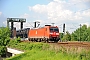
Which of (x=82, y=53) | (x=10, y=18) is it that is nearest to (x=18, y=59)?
(x=82, y=53)

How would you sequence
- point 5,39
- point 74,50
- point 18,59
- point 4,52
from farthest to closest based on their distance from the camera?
point 5,39 → point 4,52 → point 18,59 → point 74,50

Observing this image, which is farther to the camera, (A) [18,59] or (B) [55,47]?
(A) [18,59]

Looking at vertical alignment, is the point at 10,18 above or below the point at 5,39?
above

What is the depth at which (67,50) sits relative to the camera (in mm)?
20922

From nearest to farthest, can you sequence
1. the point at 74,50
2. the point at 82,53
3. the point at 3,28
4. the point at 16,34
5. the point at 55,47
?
the point at 82,53, the point at 74,50, the point at 55,47, the point at 3,28, the point at 16,34

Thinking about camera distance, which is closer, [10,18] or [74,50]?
[74,50]

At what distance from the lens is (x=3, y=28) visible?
66.2m

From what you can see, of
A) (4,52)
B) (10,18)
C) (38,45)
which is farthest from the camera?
(10,18)

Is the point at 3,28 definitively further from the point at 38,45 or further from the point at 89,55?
the point at 89,55

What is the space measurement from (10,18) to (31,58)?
47.6 m

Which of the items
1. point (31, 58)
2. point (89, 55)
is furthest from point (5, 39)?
point (89, 55)

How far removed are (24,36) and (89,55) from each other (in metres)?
56.8

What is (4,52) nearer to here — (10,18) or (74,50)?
(10,18)

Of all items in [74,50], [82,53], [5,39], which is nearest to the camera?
[82,53]
